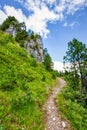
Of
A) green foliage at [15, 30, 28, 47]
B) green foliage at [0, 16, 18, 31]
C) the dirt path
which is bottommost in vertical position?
the dirt path

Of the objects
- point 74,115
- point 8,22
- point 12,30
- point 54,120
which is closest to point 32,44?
point 12,30

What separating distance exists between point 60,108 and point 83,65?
55.2 ft

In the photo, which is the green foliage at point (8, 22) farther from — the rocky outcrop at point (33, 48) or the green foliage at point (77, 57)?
the green foliage at point (77, 57)

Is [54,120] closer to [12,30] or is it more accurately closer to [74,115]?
[74,115]

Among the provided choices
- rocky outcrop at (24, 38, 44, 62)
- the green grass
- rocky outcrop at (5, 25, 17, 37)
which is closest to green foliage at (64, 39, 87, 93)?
the green grass

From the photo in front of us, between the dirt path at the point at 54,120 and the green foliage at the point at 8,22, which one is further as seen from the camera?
the green foliage at the point at 8,22

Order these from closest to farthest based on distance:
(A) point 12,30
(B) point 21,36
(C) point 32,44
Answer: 1. (B) point 21,36
2. (C) point 32,44
3. (A) point 12,30

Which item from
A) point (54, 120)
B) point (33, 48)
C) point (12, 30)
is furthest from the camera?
point (12, 30)

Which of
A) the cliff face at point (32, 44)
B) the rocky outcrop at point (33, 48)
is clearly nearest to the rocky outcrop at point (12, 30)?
the cliff face at point (32, 44)

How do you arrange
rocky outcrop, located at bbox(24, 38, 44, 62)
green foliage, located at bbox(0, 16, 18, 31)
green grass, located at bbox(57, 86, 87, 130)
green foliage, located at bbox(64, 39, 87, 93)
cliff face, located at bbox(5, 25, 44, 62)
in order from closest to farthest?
green grass, located at bbox(57, 86, 87, 130), green foliage, located at bbox(64, 39, 87, 93), rocky outcrop, located at bbox(24, 38, 44, 62), cliff face, located at bbox(5, 25, 44, 62), green foliage, located at bbox(0, 16, 18, 31)

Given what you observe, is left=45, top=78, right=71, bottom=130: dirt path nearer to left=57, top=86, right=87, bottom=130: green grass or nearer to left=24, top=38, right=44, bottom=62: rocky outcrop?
left=57, top=86, right=87, bottom=130: green grass

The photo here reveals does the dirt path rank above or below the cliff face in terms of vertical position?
below

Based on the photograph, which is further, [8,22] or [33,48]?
[8,22]

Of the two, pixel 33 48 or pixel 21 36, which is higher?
pixel 21 36
